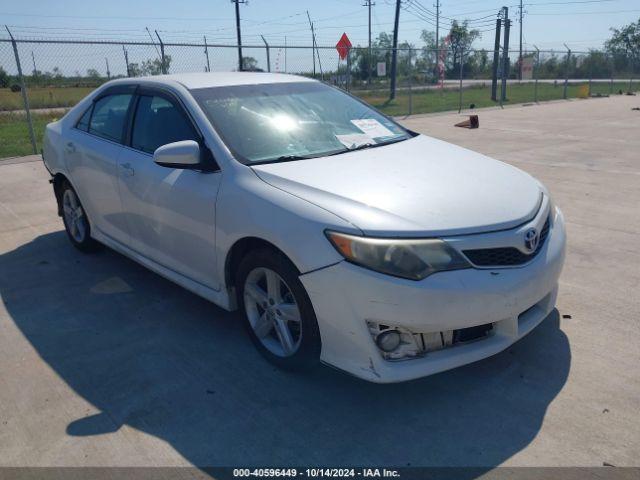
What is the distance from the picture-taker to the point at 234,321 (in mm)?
3861

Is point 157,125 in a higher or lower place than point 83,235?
higher

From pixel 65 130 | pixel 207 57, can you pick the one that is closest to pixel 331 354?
pixel 65 130

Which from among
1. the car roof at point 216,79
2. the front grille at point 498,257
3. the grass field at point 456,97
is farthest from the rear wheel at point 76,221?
the grass field at point 456,97

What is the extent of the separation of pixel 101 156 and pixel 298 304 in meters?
2.40

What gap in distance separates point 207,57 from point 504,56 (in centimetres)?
1380

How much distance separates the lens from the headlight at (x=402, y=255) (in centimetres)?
260

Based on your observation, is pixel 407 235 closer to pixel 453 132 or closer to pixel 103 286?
pixel 103 286

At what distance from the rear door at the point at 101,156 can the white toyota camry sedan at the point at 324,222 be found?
0.07 feet

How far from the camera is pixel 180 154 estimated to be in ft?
10.9

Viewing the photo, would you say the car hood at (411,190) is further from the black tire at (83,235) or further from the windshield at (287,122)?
the black tire at (83,235)

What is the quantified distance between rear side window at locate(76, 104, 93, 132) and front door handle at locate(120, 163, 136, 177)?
98 cm

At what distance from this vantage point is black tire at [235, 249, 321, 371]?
2838 mm

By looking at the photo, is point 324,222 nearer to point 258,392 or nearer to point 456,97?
point 258,392

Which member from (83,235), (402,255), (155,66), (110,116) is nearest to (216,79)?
(110,116)
